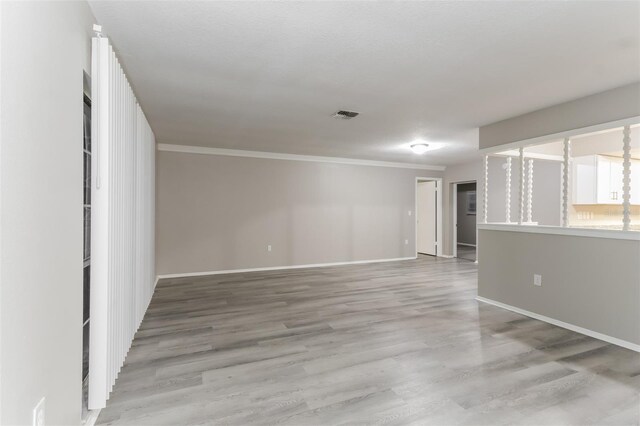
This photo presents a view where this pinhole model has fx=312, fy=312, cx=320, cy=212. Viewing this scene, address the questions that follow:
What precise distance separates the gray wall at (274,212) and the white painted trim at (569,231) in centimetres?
339

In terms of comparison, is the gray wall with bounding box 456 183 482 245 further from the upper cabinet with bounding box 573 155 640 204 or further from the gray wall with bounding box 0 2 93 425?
the gray wall with bounding box 0 2 93 425

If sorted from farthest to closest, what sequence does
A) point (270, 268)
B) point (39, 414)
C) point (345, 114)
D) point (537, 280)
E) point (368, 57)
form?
point (270, 268)
point (345, 114)
point (537, 280)
point (368, 57)
point (39, 414)

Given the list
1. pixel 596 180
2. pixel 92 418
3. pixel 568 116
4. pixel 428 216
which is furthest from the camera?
pixel 428 216

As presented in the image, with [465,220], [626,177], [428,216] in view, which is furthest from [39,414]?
[465,220]

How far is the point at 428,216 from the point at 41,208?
8649 millimetres

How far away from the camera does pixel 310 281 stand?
5.54m

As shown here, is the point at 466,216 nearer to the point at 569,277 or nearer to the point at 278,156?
the point at 278,156

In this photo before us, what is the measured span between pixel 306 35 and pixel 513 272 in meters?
3.74

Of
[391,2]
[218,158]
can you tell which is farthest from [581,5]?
[218,158]

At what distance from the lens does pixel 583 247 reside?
3.29 metres

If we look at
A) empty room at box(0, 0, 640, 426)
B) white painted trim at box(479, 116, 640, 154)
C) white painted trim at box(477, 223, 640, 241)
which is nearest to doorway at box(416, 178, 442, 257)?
empty room at box(0, 0, 640, 426)

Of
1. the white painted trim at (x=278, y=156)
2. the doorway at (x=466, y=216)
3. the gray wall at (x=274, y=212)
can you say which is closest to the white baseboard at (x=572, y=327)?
the gray wall at (x=274, y=212)

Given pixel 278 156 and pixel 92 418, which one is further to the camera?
pixel 278 156

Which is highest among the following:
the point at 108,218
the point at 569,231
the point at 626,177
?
the point at 626,177
